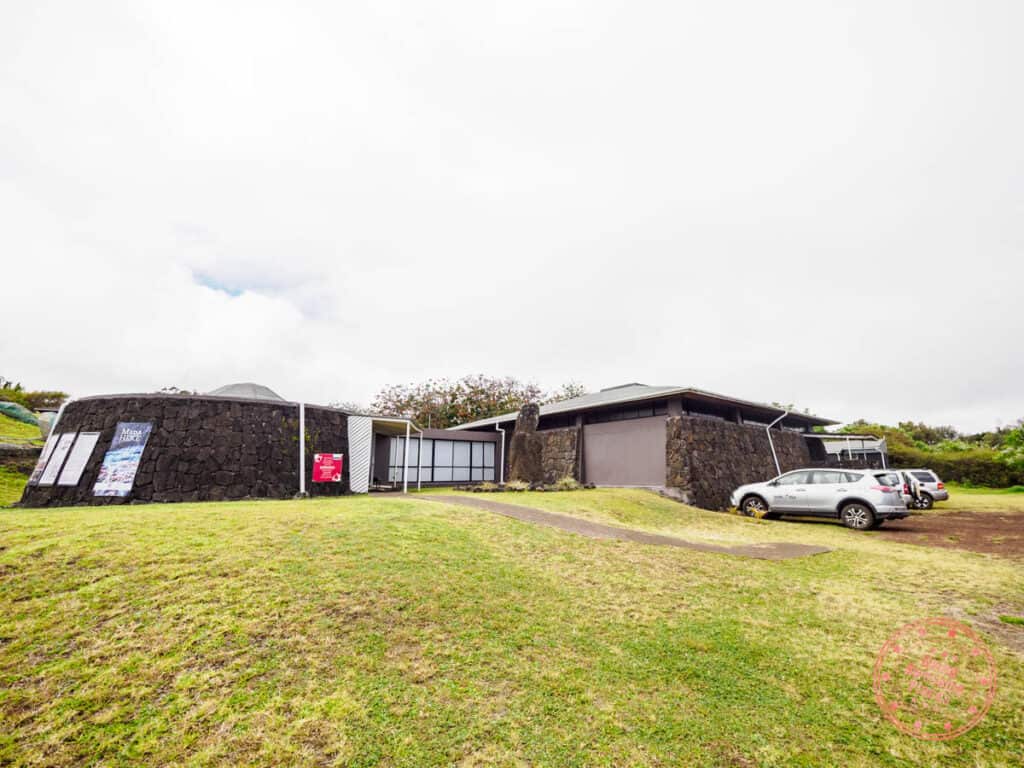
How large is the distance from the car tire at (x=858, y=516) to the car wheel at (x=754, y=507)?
206 cm

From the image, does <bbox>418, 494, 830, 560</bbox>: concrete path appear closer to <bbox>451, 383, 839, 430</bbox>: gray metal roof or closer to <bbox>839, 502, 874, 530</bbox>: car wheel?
<bbox>839, 502, 874, 530</bbox>: car wheel

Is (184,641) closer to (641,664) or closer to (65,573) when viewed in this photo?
(65,573)

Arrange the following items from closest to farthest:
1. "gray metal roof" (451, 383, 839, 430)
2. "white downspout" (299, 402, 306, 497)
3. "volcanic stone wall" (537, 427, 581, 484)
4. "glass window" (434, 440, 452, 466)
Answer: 1. "white downspout" (299, 402, 306, 497)
2. "gray metal roof" (451, 383, 839, 430)
3. "volcanic stone wall" (537, 427, 581, 484)
4. "glass window" (434, 440, 452, 466)

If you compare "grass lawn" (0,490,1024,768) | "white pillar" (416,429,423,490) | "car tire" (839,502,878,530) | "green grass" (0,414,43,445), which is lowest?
"grass lawn" (0,490,1024,768)

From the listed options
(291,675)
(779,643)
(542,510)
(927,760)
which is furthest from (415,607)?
(542,510)

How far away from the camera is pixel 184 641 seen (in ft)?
12.5

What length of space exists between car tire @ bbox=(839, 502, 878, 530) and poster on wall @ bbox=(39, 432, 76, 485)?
2115 centimetres

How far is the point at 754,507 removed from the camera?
14883 millimetres

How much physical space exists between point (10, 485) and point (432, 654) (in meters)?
19.4

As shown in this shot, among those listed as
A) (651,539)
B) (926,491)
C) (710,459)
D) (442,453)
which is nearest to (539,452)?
(442,453)

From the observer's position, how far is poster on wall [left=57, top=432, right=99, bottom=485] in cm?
1253

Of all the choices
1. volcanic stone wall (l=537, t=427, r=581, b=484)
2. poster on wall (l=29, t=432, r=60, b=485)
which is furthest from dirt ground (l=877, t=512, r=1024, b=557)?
poster on wall (l=29, t=432, r=60, b=485)

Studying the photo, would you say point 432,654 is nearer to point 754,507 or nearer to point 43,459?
point 754,507

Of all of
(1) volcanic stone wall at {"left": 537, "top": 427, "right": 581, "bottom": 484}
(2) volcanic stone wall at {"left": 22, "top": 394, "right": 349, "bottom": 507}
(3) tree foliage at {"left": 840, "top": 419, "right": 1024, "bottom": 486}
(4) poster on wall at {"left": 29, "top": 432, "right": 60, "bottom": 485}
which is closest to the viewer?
(2) volcanic stone wall at {"left": 22, "top": 394, "right": 349, "bottom": 507}
